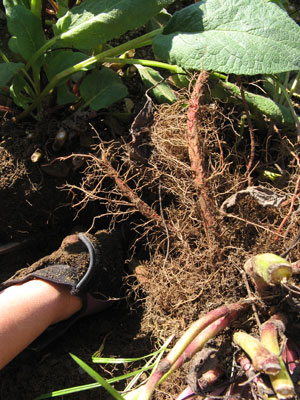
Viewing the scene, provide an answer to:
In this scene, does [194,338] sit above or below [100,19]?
below

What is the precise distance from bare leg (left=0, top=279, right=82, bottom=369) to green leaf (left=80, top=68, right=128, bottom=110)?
Result: 1.77ft

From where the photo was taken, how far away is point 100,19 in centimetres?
89

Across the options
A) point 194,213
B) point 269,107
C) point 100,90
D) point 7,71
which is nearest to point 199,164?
point 194,213

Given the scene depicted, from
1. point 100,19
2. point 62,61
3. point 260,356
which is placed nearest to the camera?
point 260,356

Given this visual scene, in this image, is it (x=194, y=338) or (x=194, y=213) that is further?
(x=194, y=213)

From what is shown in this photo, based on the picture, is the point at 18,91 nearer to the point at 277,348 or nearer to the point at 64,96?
the point at 64,96

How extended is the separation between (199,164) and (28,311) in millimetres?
575

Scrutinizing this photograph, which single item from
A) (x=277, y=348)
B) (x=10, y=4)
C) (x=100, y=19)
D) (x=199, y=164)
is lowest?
(x=277, y=348)

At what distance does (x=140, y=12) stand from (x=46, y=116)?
0.41m

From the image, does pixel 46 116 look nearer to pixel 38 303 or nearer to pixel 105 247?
pixel 105 247

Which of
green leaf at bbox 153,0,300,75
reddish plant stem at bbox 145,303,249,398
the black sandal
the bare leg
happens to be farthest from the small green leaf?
reddish plant stem at bbox 145,303,249,398

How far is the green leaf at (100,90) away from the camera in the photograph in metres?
1.05

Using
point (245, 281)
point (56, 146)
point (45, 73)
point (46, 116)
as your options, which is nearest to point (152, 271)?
point (245, 281)

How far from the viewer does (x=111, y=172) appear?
0.98 meters
